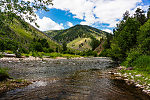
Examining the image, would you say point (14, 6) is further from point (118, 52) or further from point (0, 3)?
point (118, 52)

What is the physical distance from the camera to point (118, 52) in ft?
126

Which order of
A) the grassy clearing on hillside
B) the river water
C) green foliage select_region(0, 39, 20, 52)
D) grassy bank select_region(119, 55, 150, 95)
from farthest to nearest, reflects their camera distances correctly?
1. the grassy clearing on hillside
2. grassy bank select_region(119, 55, 150, 95)
3. green foliage select_region(0, 39, 20, 52)
4. the river water

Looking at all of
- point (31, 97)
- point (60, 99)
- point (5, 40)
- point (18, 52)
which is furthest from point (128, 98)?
point (5, 40)

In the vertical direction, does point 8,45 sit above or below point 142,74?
above

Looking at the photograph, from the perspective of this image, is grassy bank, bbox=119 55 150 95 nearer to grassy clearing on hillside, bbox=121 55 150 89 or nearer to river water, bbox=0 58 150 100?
grassy clearing on hillside, bbox=121 55 150 89

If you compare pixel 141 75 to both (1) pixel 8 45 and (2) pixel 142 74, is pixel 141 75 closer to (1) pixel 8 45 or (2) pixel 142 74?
(2) pixel 142 74

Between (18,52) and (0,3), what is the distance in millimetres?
3995

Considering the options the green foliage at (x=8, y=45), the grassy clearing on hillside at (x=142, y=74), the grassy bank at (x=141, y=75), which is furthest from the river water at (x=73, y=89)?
the green foliage at (x=8, y=45)

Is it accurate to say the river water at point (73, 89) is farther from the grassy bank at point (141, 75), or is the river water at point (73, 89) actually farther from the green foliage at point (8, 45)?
the green foliage at point (8, 45)

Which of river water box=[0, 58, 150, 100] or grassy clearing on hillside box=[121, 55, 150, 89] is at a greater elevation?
grassy clearing on hillside box=[121, 55, 150, 89]

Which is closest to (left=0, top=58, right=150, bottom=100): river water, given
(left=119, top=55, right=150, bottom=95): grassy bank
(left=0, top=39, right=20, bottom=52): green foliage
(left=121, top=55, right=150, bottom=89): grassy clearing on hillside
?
(left=119, top=55, right=150, bottom=95): grassy bank

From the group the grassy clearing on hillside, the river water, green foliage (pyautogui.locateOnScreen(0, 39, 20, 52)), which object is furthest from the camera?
the grassy clearing on hillside

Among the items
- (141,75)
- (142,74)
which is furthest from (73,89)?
(142,74)

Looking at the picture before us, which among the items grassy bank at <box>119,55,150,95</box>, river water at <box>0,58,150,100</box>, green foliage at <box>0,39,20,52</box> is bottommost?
river water at <box>0,58,150,100</box>
